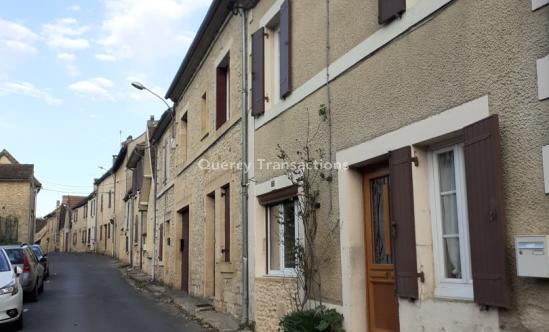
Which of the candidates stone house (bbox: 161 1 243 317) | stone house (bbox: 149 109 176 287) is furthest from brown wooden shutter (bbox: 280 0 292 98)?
stone house (bbox: 149 109 176 287)

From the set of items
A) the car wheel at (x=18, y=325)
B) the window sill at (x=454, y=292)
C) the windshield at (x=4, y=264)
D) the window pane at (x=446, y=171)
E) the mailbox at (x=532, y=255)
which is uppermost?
the window pane at (x=446, y=171)

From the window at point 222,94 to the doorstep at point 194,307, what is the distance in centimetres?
407

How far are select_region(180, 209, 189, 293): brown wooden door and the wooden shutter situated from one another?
7.83m

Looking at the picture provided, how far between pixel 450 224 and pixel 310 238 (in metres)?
2.63

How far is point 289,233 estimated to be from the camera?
29.0 ft

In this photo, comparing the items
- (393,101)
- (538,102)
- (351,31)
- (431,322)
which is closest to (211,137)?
(351,31)

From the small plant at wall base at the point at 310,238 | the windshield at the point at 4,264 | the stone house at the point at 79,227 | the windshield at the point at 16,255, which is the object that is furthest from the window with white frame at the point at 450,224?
the stone house at the point at 79,227

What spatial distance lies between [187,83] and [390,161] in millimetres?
11886

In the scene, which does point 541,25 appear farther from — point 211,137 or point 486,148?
point 211,137

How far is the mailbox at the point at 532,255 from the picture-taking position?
12.7 ft

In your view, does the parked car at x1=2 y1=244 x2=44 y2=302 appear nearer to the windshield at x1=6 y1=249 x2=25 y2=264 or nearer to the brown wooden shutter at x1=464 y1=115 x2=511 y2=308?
the windshield at x1=6 y1=249 x2=25 y2=264

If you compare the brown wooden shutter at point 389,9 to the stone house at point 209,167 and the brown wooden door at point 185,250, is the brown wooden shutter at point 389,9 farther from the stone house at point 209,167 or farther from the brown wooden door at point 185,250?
the brown wooden door at point 185,250

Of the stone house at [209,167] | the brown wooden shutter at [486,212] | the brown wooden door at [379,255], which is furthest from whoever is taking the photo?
the stone house at [209,167]

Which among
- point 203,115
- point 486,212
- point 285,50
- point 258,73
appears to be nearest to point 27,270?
point 203,115
